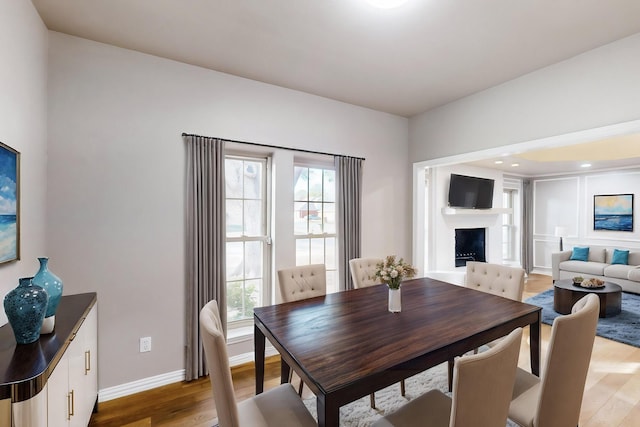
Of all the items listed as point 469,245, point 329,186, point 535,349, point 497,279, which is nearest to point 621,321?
point 469,245

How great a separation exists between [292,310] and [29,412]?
4.21 ft

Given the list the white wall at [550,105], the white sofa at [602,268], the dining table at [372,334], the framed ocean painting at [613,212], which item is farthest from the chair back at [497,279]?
the framed ocean painting at [613,212]

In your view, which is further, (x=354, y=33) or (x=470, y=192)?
(x=470, y=192)

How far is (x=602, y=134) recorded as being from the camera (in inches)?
91.7

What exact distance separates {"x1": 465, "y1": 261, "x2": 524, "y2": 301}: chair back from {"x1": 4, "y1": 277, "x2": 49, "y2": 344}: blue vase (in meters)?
3.06

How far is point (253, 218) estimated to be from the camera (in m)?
3.14

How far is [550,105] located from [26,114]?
157 inches

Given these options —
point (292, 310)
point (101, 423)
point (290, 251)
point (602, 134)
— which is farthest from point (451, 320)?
point (101, 423)

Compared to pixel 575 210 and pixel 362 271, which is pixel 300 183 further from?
pixel 575 210

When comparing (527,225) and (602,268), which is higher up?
(527,225)

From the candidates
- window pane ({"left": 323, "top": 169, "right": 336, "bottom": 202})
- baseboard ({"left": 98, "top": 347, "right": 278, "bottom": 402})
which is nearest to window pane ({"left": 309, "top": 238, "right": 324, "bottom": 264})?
window pane ({"left": 323, "top": 169, "right": 336, "bottom": 202})

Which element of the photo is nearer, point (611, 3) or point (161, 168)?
point (611, 3)

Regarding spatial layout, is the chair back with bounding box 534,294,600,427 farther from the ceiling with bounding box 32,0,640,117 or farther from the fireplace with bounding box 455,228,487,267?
the fireplace with bounding box 455,228,487,267

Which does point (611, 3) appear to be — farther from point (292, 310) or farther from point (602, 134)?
point (292, 310)
